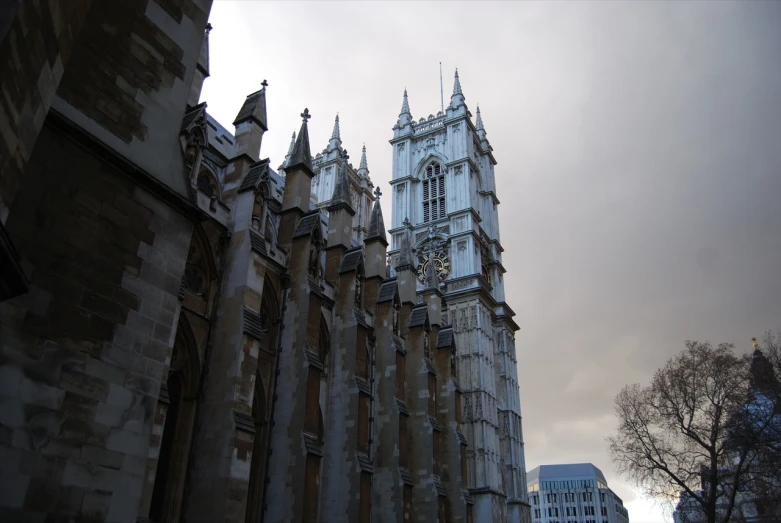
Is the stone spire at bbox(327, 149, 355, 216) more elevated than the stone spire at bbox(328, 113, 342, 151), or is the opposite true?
the stone spire at bbox(328, 113, 342, 151)

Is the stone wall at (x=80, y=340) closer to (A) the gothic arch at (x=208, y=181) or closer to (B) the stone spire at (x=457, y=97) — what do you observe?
(A) the gothic arch at (x=208, y=181)

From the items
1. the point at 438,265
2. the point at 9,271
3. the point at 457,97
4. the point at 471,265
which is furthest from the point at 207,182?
the point at 457,97

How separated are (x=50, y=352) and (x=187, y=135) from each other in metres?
13.9

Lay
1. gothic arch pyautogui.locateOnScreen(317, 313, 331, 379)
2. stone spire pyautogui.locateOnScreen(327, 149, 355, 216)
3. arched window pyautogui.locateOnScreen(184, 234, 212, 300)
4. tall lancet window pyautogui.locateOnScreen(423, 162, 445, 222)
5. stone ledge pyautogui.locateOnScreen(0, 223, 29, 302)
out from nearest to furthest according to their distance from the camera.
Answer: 1. stone ledge pyautogui.locateOnScreen(0, 223, 29, 302)
2. arched window pyautogui.locateOnScreen(184, 234, 212, 300)
3. gothic arch pyautogui.locateOnScreen(317, 313, 331, 379)
4. stone spire pyautogui.locateOnScreen(327, 149, 355, 216)
5. tall lancet window pyautogui.locateOnScreen(423, 162, 445, 222)

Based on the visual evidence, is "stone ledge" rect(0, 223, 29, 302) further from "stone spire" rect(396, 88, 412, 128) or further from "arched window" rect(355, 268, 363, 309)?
"stone spire" rect(396, 88, 412, 128)

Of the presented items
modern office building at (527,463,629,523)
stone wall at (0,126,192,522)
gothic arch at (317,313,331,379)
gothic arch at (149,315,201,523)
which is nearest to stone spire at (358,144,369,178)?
gothic arch at (317,313,331,379)

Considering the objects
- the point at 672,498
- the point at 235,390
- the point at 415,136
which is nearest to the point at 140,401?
the point at 235,390

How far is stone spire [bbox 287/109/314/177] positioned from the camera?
24059mm

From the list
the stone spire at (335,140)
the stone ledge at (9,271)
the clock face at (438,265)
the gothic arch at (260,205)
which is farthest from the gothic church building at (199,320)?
the stone spire at (335,140)

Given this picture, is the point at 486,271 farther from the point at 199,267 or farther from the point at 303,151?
the point at 199,267

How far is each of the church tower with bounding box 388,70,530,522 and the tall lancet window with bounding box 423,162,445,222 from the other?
8 centimetres

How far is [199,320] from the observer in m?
18.1

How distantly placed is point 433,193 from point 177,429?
3289 centimetres

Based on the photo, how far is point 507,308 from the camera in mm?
43719
